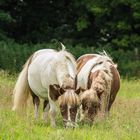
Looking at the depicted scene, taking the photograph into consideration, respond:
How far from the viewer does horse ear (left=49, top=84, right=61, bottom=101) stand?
29.3ft

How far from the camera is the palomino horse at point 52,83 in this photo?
865 cm

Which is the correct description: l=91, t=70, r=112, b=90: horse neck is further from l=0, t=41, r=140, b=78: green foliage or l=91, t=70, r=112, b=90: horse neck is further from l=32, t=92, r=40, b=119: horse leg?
l=0, t=41, r=140, b=78: green foliage

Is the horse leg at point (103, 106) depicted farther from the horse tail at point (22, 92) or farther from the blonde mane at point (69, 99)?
the horse tail at point (22, 92)

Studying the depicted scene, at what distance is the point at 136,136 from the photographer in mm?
8273

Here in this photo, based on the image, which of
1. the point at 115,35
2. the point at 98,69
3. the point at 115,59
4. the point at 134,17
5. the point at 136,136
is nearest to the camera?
the point at 136,136

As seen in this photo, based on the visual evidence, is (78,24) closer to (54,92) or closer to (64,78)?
(64,78)

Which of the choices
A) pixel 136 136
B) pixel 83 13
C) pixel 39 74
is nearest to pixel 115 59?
pixel 83 13

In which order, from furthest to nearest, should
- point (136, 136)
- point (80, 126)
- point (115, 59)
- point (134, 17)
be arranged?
1. point (134, 17)
2. point (115, 59)
3. point (80, 126)
4. point (136, 136)

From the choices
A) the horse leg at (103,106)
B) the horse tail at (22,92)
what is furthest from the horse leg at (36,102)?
the horse leg at (103,106)

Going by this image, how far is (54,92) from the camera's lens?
9047mm

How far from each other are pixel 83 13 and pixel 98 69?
81.2 feet

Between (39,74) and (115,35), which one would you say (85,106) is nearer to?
(39,74)

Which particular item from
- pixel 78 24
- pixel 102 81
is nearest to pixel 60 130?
pixel 102 81

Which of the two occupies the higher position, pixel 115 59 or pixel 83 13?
pixel 83 13
